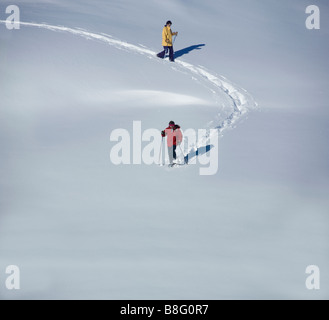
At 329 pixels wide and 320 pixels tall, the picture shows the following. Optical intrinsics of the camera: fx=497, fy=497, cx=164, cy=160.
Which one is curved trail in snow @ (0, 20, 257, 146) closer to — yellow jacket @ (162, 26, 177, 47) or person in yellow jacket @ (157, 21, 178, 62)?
person in yellow jacket @ (157, 21, 178, 62)

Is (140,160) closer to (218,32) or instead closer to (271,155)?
(271,155)

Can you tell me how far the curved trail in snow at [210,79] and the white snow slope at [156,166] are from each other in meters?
0.06

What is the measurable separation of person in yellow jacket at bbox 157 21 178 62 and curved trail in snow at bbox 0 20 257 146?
0.23m

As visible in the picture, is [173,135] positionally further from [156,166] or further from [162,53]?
[162,53]

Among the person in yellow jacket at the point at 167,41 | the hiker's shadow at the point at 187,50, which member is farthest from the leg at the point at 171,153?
the hiker's shadow at the point at 187,50

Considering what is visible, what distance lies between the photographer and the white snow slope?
7176 millimetres

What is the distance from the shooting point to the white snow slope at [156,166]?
7.18 meters

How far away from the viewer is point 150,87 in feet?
43.7

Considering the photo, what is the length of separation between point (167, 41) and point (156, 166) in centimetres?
583

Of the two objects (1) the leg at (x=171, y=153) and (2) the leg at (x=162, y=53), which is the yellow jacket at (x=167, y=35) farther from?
(1) the leg at (x=171, y=153)

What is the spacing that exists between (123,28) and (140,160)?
27.8 ft

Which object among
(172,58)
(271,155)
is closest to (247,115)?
(271,155)

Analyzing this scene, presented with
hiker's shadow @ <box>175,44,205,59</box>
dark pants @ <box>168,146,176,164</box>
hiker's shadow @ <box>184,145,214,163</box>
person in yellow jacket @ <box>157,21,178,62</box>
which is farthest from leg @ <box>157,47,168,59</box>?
dark pants @ <box>168,146,176,164</box>

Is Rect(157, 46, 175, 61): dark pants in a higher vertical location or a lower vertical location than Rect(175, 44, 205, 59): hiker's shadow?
lower
